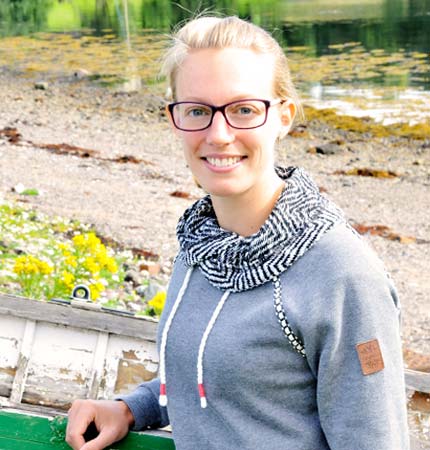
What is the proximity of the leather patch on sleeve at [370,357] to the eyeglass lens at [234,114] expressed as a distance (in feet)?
1.82

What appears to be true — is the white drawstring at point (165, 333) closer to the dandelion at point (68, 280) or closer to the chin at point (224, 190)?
the chin at point (224, 190)

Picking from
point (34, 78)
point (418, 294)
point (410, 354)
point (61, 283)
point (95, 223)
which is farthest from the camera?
point (34, 78)

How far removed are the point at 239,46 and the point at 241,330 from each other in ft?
2.07

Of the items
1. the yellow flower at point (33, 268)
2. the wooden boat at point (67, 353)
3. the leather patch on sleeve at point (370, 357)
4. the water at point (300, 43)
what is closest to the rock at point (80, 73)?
the water at point (300, 43)

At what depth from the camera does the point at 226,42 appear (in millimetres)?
2143

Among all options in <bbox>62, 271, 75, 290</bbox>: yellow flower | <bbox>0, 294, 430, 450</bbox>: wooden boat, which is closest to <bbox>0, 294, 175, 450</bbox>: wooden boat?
<bbox>0, 294, 430, 450</bbox>: wooden boat

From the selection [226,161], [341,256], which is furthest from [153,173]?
[341,256]

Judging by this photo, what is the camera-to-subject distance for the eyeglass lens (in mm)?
2145

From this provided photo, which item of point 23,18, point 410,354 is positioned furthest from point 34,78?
point 410,354

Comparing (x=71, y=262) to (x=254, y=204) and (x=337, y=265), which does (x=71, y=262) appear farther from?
(x=337, y=265)

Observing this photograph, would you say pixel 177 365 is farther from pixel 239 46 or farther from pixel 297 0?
pixel 297 0

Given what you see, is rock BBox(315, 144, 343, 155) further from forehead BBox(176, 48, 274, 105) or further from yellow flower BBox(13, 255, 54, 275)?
forehead BBox(176, 48, 274, 105)

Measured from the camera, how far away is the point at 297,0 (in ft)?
122

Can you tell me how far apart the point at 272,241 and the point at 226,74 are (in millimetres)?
387
